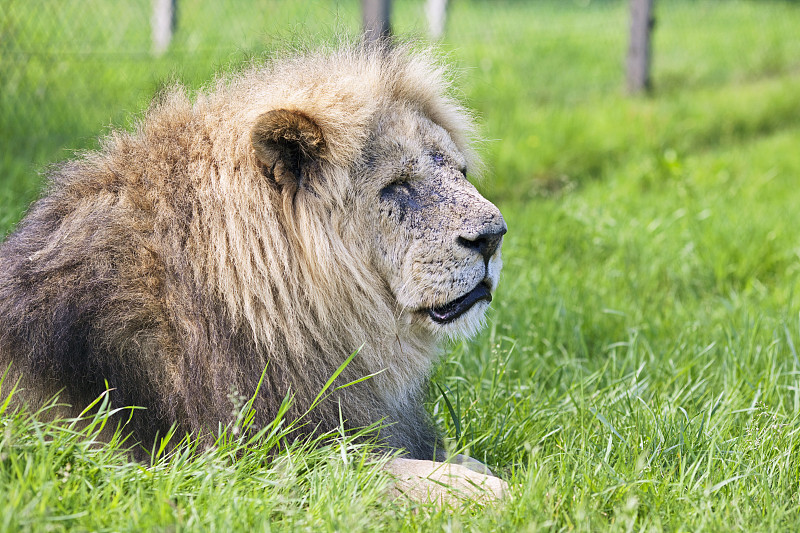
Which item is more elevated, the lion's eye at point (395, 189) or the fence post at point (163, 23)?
the fence post at point (163, 23)

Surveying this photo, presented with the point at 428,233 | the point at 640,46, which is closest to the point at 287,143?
the point at 428,233

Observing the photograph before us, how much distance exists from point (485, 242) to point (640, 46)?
7351 millimetres

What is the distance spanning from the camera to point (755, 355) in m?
3.91

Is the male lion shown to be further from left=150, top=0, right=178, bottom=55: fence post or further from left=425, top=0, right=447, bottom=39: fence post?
left=425, top=0, right=447, bottom=39: fence post

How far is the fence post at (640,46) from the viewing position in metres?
9.16

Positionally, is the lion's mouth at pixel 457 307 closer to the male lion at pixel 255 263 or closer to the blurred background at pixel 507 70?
the male lion at pixel 255 263

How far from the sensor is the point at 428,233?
267 centimetres

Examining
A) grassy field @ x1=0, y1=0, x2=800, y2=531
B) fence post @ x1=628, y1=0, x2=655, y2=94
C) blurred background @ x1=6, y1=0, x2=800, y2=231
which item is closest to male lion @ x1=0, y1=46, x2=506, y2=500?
grassy field @ x1=0, y1=0, x2=800, y2=531

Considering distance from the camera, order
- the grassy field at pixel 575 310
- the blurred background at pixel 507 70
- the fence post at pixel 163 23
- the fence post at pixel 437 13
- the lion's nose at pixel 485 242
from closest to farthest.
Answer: the grassy field at pixel 575 310 < the lion's nose at pixel 485 242 < the blurred background at pixel 507 70 < the fence post at pixel 163 23 < the fence post at pixel 437 13

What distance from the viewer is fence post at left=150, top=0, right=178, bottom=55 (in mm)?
7506

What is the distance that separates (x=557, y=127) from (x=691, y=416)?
4.92 m

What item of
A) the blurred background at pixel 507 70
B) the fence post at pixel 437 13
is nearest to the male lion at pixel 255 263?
the blurred background at pixel 507 70

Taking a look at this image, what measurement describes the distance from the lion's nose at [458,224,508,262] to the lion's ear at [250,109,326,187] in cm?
53

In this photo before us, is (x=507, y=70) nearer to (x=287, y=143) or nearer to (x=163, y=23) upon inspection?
(x=163, y=23)
